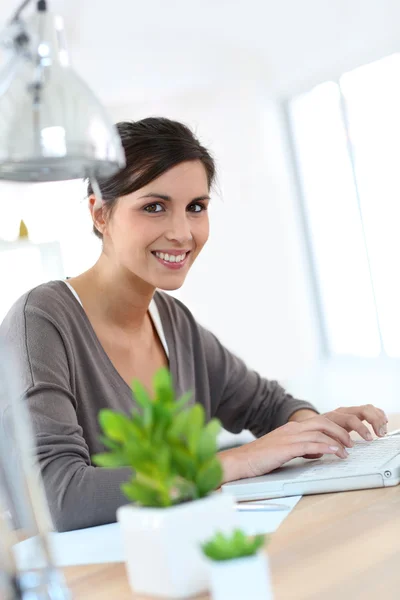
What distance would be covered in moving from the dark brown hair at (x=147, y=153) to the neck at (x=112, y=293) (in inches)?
5.8

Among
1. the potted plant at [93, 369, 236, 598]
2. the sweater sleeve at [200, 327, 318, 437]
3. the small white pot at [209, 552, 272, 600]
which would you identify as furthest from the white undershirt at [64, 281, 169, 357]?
the small white pot at [209, 552, 272, 600]

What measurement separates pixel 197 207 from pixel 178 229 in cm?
10

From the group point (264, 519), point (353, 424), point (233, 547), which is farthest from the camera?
point (353, 424)

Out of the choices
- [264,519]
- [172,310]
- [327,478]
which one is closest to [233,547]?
[264,519]

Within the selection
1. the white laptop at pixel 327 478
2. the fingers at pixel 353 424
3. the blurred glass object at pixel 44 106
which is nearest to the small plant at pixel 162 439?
the blurred glass object at pixel 44 106

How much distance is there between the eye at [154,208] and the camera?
172cm

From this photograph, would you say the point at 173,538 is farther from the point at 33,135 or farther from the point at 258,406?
the point at 258,406

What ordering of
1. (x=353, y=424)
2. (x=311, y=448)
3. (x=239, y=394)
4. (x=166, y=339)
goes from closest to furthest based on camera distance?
(x=311, y=448), (x=353, y=424), (x=166, y=339), (x=239, y=394)

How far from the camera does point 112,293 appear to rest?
1.78 meters

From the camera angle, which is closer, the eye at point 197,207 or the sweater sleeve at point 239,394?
the eye at point 197,207

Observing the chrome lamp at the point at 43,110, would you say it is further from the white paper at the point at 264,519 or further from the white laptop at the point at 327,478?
the white laptop at the point at 327,478

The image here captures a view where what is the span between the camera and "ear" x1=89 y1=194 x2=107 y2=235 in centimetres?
182

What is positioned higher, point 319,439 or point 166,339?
→ point 166,339

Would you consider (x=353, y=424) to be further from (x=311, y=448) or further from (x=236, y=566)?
(x=236, y=566)
